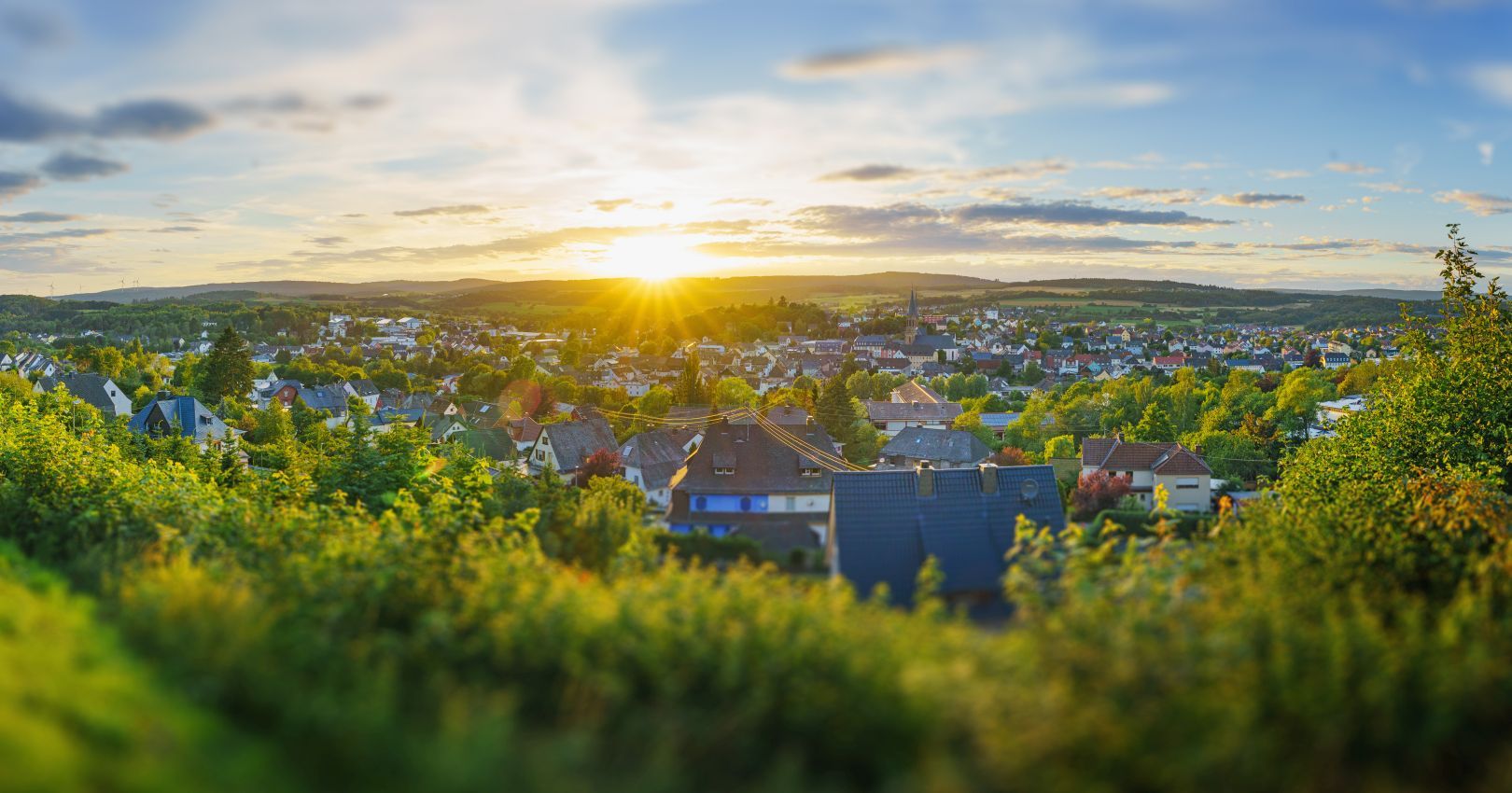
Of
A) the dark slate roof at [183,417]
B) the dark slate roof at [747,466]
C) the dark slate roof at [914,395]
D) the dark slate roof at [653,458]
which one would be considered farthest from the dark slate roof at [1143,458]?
the dark slate roof at [183,417]

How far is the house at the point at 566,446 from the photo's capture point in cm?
4028

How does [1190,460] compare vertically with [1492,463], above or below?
below

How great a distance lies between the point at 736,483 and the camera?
29.0m

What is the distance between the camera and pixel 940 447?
46.8m

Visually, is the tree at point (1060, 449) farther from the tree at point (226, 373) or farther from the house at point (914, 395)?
the tree at point (226, 373)

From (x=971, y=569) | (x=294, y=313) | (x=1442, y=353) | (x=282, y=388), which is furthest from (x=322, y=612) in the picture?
(x=294, y=313)

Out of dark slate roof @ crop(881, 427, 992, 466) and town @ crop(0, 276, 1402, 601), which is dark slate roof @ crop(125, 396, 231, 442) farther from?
dark slate roof @ crop(881, 427, 992, 466)

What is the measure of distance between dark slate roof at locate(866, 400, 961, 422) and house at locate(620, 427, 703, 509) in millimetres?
26190

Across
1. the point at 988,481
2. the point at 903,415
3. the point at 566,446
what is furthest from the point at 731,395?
the point at 988,481

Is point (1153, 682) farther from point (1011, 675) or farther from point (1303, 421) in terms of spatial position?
point (1303, 421)

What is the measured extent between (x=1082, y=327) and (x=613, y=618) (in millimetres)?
187731

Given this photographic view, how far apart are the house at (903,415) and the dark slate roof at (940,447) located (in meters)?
15.4

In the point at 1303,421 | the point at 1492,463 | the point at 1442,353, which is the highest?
the point at 1442,353

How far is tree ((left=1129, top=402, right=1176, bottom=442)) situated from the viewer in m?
48.1
